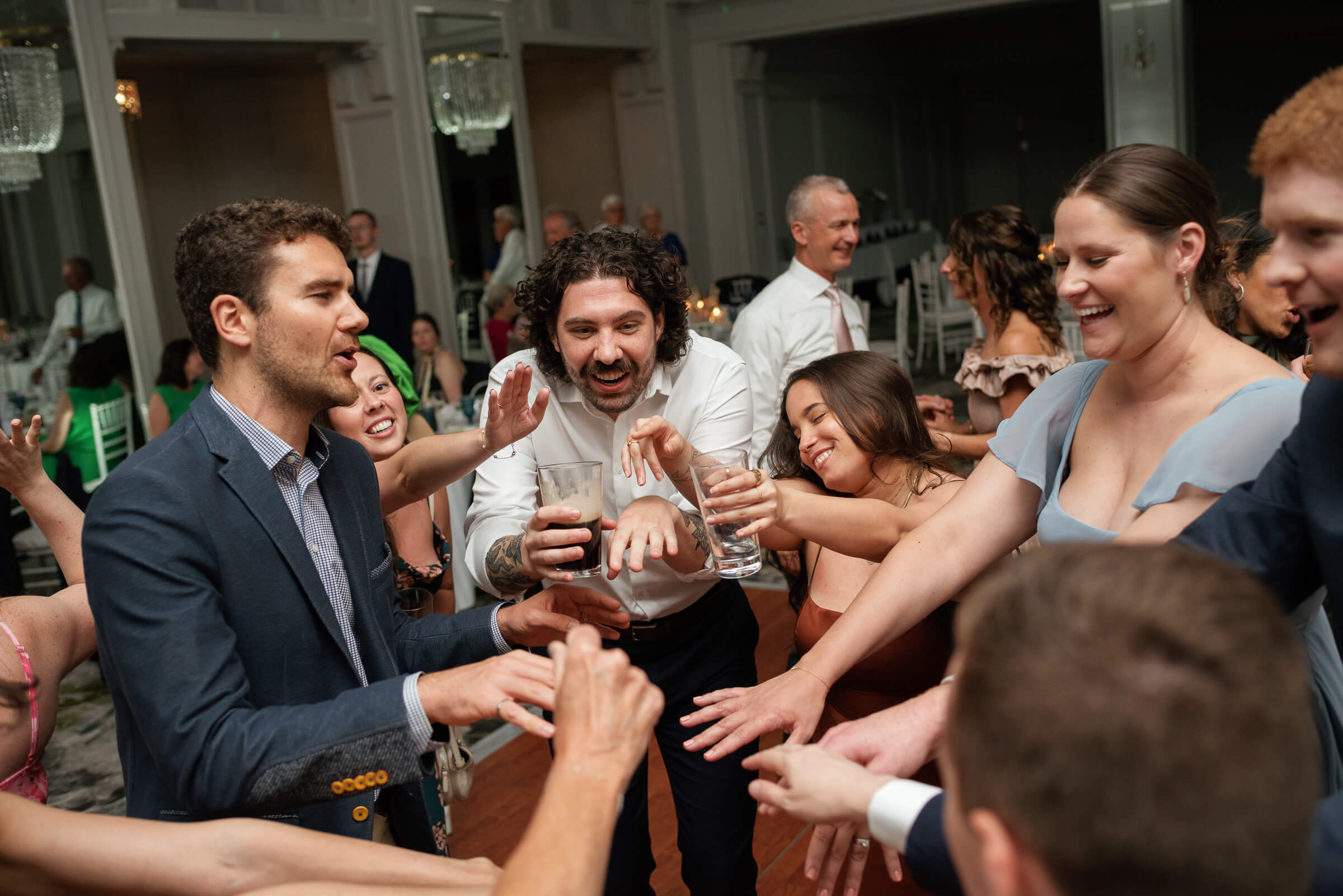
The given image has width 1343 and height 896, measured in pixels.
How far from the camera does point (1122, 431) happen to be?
1558 millimetres

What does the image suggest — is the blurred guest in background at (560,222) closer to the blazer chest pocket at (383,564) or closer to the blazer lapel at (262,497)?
the blazer chest pocket at (383,564)

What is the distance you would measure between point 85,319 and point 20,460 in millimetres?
5224

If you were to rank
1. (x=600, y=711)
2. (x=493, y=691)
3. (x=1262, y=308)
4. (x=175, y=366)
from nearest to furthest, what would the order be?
(x=600, y=711) → (x=493, y=691) → (x=1262, y=308) → (x=175, y=366)

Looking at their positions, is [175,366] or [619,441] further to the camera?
[175,366]

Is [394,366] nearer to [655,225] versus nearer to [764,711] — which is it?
[764,711]

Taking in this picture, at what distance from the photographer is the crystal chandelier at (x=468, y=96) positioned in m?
8.07

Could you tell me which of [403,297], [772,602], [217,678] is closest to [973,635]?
[217,678]

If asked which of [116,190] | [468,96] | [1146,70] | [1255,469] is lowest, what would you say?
[1255,469]

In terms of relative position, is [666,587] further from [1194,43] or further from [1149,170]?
[1194,43]

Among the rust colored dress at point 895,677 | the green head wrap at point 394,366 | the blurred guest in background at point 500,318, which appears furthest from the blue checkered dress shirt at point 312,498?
the blurred guest in background at point 500,318

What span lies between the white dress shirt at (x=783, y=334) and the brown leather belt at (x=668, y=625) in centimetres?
194

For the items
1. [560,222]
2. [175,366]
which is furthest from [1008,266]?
[560,222]

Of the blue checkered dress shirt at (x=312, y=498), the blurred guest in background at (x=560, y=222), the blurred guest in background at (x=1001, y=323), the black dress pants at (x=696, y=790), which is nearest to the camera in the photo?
the blue checkered dress shirt at (x=312, y=498)

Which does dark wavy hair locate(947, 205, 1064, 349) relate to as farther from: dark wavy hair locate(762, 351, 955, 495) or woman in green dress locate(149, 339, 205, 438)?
woman in green dress locate(149, 339, 205, 438)
